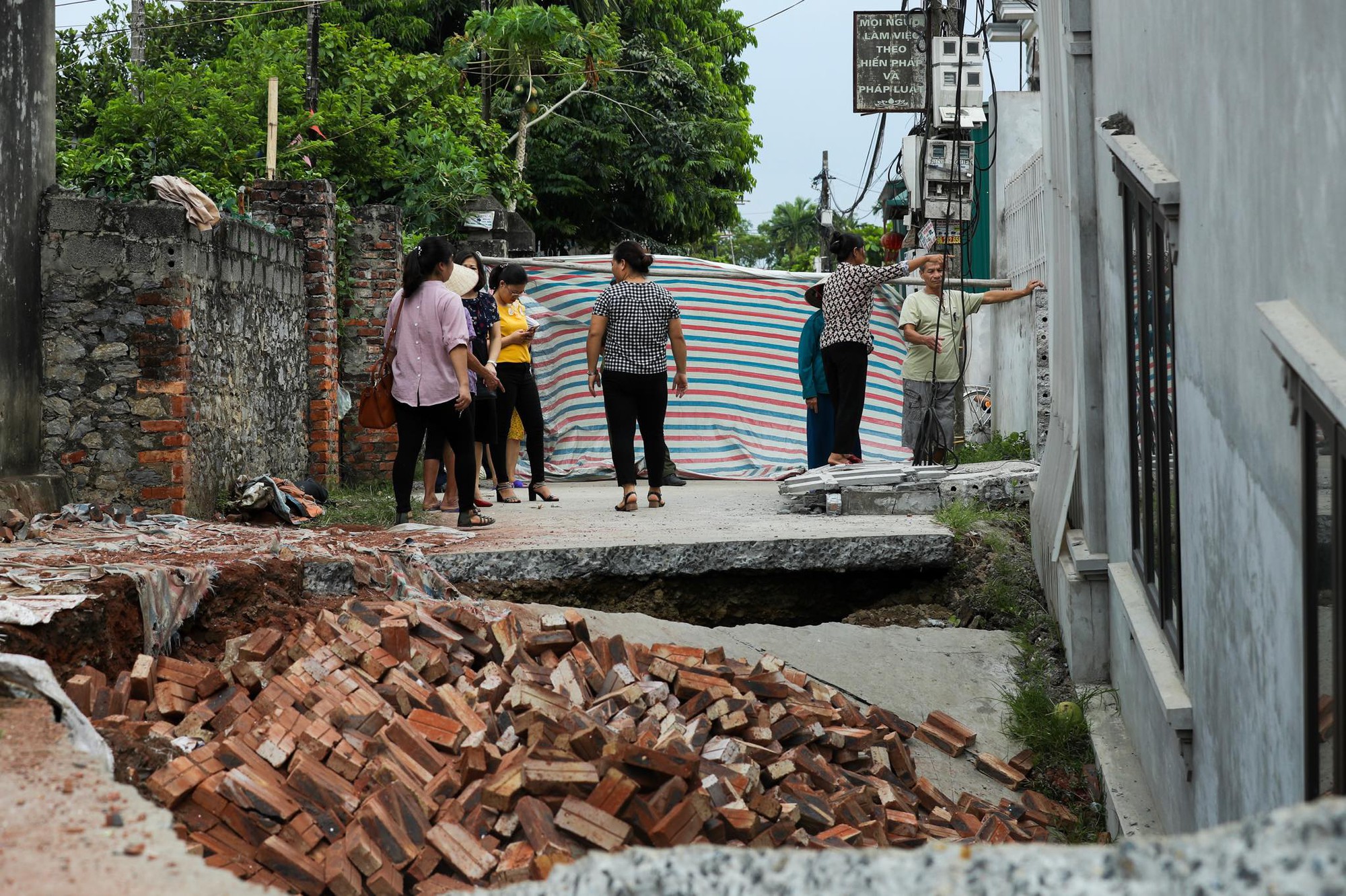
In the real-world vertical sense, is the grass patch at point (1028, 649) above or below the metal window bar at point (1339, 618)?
below

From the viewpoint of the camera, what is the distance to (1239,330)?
273 cm

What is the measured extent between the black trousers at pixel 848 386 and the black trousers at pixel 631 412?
4.09 feet

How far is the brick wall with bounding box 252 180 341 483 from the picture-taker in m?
9.99

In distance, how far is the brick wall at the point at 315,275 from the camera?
9992mm

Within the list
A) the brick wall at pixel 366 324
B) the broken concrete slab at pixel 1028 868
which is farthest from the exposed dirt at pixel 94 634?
the brick wall at pixel 366 324

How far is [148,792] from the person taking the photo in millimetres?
3236

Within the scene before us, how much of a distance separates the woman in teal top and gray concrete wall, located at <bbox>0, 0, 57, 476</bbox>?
5044 mm

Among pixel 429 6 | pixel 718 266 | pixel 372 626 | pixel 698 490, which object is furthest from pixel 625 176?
pixel 372 626

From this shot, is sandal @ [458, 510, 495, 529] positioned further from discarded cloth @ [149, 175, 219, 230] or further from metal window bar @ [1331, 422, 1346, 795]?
metal window bar @ [1331, 422, 1346, 795]

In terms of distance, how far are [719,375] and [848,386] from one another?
13.1 ft

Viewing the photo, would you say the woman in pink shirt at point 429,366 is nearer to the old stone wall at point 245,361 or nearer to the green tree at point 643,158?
the old stone wall at point 245,361

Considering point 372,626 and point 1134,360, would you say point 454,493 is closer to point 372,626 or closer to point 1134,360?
point 372,626

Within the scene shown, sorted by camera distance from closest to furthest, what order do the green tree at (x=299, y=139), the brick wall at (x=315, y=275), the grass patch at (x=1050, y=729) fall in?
the grass patch at (x=1050, y=729), the brick wall at (x=315, y=275), the green tree at (x=299, y=139)

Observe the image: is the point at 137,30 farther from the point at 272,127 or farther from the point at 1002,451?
the point at 1002,451
